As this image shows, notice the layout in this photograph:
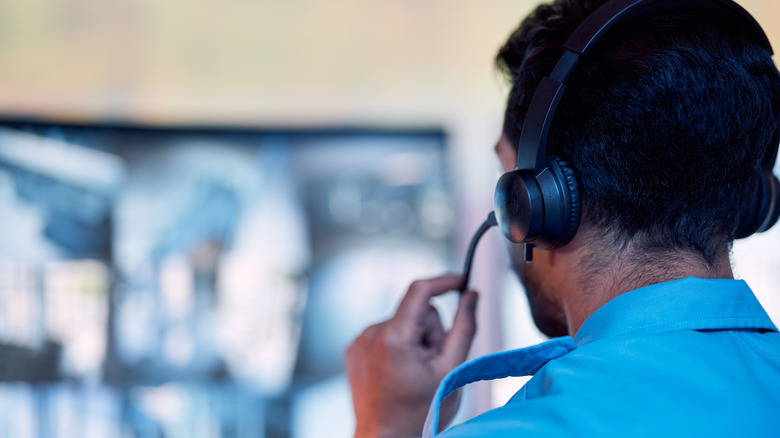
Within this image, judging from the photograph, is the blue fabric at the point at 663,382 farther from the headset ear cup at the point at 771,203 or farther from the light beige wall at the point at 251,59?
the light beige wall at the point at 251,59

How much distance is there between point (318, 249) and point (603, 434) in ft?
3.45

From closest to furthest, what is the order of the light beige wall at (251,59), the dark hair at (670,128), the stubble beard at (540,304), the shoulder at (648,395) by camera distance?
the shoulder at (648,395), the dark hair at (670,128), the stubble beard at (540,304), the light beige wall at (251,59)

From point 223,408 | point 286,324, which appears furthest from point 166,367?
point 286,324

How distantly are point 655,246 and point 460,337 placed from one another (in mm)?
307

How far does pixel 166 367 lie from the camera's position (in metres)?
1.35

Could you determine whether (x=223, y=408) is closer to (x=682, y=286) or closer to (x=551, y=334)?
(x=551, y=334)

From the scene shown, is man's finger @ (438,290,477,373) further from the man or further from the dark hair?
the dark hair

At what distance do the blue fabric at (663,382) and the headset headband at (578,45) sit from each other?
18 cm

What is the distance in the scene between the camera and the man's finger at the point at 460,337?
827 mm

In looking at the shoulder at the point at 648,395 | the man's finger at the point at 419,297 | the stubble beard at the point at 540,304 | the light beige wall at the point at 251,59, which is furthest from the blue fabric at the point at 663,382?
the light beige wall at the point at 251,59

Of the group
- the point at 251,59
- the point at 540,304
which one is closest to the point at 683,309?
the point at 540,304

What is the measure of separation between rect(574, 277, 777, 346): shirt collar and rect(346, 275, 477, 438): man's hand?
0.26 meters

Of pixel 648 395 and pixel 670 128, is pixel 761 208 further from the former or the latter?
pixel 648 395

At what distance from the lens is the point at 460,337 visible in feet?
2.77
